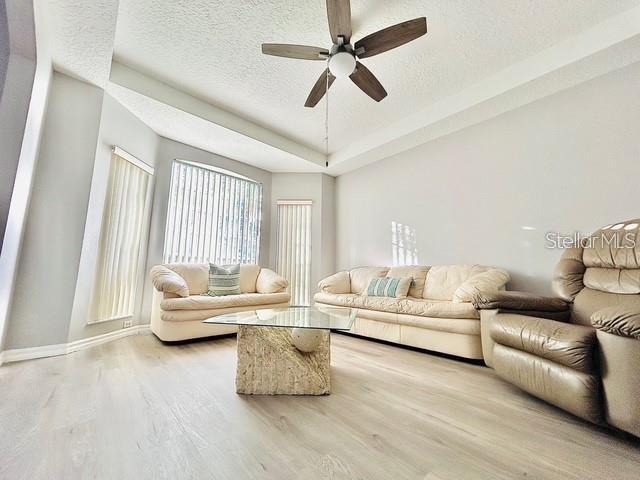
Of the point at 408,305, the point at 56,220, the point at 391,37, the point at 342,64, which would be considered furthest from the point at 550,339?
the point at 56,220

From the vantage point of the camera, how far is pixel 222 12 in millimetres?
2123

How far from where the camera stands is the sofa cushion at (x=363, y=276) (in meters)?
3.91

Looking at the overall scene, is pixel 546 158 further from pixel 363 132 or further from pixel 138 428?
pixel 138 428

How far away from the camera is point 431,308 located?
2627 millimetres

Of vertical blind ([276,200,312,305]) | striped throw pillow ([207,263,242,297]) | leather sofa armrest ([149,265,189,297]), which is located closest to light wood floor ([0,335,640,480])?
leather sofa armrest ([149,265,189,297])

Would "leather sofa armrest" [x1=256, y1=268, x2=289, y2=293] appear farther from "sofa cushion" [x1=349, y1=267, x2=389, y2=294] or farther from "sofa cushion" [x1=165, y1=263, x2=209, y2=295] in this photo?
"sofa cushion" [x1=349, y1=267, x2=389, y2=294]

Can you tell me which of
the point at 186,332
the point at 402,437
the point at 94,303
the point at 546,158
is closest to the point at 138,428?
the point at 402,437

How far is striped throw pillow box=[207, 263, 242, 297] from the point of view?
346 centimetres

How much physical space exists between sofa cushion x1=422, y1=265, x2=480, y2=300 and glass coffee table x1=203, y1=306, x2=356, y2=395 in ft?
6.17

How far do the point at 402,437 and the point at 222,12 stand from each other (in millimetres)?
3125

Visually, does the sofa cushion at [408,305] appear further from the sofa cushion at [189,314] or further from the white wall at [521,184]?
the sofa cushion at [189,314]

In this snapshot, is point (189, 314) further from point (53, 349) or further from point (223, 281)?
point (53, 349)

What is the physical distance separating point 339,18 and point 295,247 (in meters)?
3.59

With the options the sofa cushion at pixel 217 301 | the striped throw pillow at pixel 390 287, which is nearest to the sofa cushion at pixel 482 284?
the striped throw pillow at pixel 390 287
